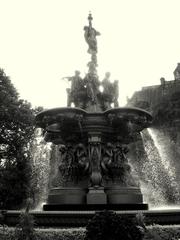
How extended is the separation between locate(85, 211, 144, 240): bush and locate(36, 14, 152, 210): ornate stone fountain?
4.75 m

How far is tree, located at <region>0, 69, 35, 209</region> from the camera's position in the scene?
30.6 metres

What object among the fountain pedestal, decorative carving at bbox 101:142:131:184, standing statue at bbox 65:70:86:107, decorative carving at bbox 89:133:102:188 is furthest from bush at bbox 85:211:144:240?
standing statue at bbox 65:70:86:107

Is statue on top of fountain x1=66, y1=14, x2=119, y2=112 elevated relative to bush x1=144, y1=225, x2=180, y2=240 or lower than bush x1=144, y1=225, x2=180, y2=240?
elevated

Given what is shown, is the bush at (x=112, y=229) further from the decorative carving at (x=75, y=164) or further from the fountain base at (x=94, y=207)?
the decorative carving at (x=75, y=164)

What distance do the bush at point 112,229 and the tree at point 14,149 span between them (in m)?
24.4

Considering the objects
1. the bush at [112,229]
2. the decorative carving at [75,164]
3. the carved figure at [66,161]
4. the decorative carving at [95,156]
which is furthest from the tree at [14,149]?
the bush at [112,229]

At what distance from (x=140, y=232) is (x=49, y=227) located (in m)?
3.47

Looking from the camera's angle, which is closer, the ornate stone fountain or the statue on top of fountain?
→ the ornate stone fountain

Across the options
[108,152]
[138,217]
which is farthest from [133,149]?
[138,217]

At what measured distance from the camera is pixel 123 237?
21.7ft

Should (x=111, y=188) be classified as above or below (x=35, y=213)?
above

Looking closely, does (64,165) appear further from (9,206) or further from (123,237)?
(9,206)

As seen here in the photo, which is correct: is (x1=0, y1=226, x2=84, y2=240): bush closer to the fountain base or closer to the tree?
the fountain base

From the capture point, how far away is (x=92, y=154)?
12.8 metres
